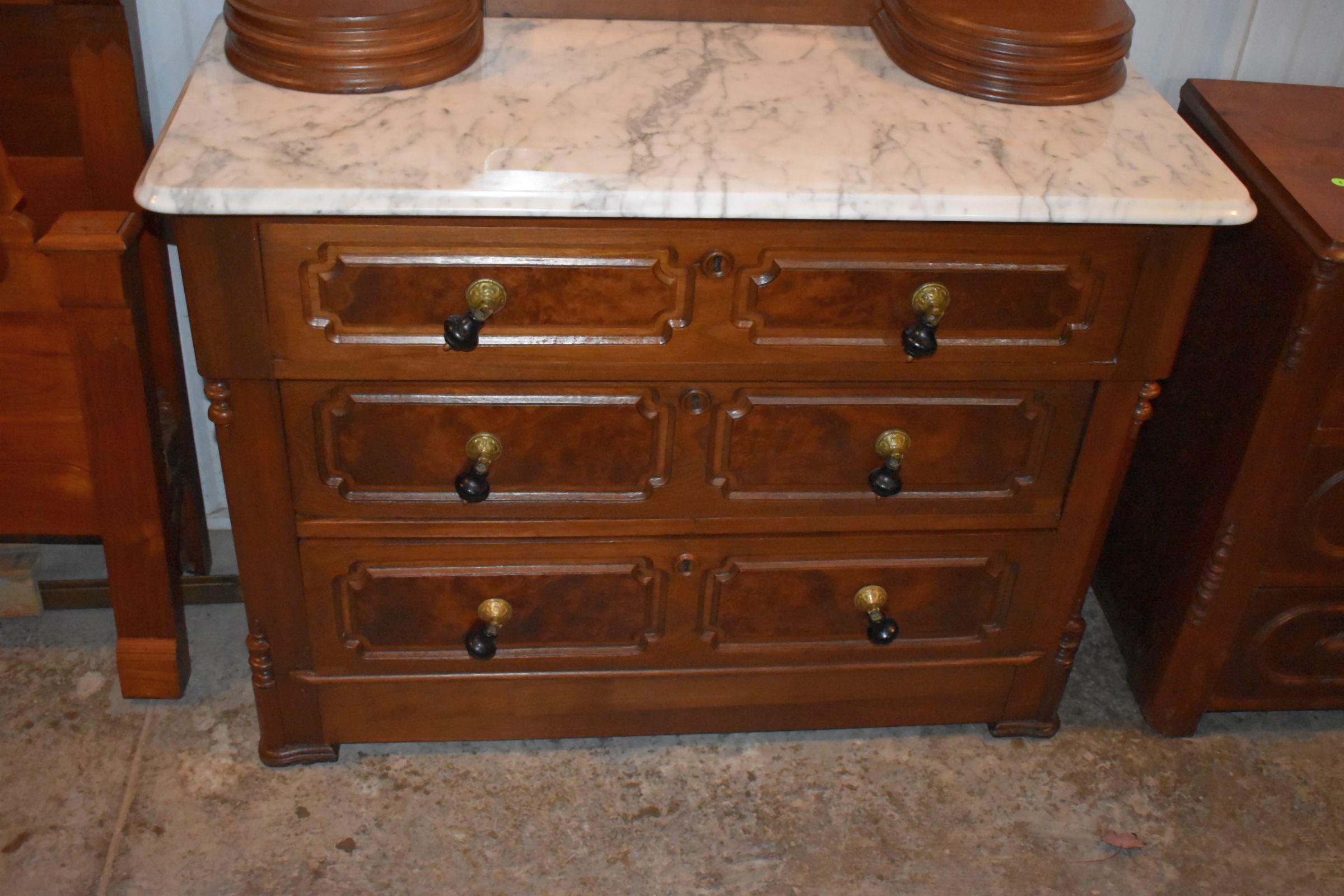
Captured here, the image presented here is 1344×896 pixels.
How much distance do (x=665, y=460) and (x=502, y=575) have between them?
0.29 metres

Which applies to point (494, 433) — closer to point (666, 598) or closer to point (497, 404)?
point (497, 404)

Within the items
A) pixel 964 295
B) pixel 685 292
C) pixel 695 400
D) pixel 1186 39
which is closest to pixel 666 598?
pixel 695 400

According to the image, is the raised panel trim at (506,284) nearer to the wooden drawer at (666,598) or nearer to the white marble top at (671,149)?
the white marble top at (671,149)

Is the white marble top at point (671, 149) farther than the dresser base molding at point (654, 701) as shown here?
No

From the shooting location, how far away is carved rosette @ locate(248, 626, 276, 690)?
1683 mm

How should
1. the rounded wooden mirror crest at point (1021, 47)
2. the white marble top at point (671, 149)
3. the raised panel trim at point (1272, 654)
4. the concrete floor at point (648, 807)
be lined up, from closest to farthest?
the white marble top at point (671, 149) → the rounded wooden mirror crest at point (1021, 47) → the concrete floor at point (648, 807) → the raised panel trim at point (1272, 654)

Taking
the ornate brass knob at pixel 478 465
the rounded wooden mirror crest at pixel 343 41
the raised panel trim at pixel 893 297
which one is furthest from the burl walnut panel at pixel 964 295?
the rounded wooden mirror crest at pixel 343 41

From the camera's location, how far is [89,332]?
5.41 ft

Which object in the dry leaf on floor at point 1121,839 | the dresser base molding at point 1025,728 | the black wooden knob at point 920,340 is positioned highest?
the black wooden knob at point 920,340

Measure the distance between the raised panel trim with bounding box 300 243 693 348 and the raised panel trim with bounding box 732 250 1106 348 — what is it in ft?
0.26

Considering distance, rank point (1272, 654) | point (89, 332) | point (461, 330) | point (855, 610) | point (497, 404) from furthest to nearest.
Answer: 1. point (1272, 654)
2. point (855, 610)
3. point (89, 332)
4. point (497, 404)
5. point (461, 330)

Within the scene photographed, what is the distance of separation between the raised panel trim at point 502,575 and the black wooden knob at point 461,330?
0.38 m

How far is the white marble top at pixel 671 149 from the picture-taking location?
51.4 inches

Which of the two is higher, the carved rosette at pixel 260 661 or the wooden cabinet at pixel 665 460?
the wooden cabinet at pixel 665 460
